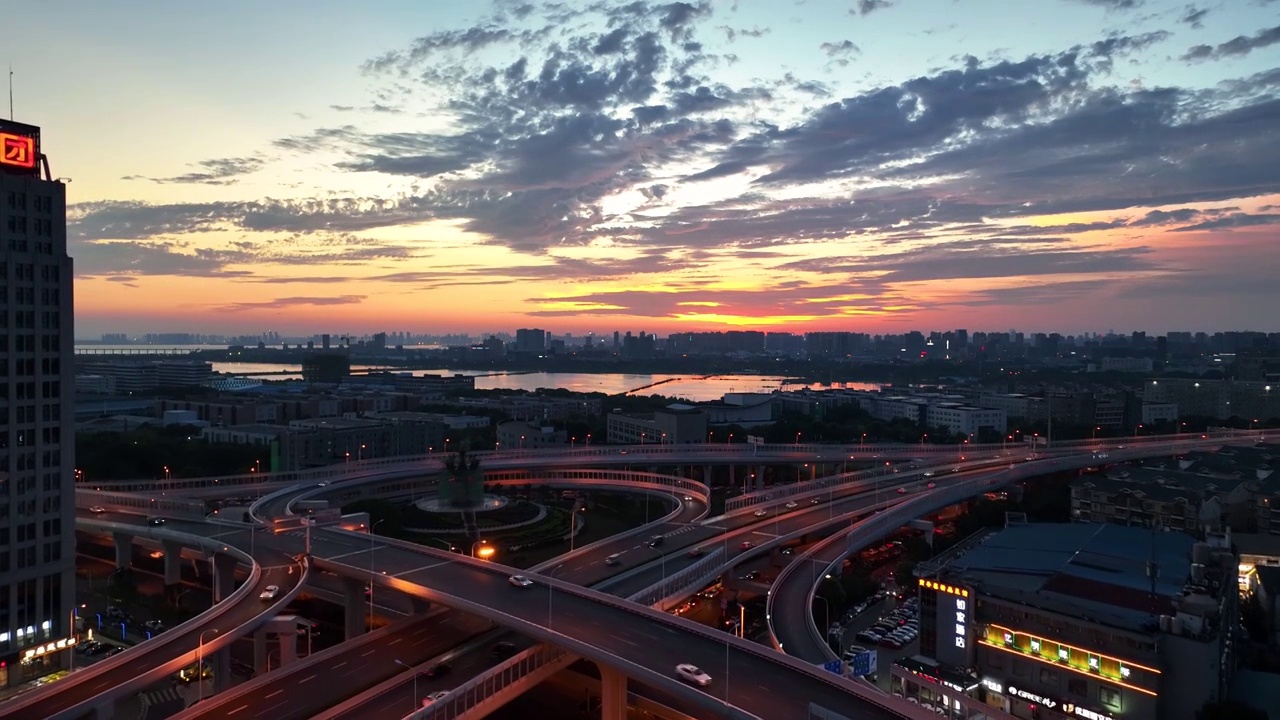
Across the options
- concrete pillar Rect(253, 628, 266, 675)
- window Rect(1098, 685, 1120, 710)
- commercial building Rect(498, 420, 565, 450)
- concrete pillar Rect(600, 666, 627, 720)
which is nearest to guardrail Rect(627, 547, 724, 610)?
concrete pillar Rect(600, 666, 627, 720)

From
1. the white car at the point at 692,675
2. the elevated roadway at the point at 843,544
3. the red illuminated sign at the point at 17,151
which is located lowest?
the elevated roadway at the point at 843,544

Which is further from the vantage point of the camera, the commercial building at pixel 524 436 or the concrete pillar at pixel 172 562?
the commercial building at pixel 524 436

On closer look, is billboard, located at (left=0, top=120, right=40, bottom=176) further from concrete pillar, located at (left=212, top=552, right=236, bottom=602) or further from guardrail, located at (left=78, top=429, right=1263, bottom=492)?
guardrail, located at (left=78, top=429, right=1263, bottom=492)

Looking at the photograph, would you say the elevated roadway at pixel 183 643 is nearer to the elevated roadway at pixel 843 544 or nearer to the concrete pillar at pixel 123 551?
the concrete pillar at pixel 123 551

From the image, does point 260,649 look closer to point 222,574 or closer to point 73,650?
point 222,574

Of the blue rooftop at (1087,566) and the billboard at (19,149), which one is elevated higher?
the billboard at (19,149)

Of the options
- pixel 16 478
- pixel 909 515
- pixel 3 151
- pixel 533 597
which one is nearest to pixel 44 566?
pixel 16 478

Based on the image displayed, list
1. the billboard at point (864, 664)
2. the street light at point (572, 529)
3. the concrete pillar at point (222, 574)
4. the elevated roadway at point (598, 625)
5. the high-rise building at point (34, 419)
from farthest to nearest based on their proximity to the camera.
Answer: the street light at point (572, 529), the concrete pillar at point (222, 574), the high-rise building at point (34, 419), the billboard at point (864, 664), the elevated roadway at point (598, 625)

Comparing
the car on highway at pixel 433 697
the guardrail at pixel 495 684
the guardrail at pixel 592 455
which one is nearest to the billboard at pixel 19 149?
the guardrail at pixel 592 455
